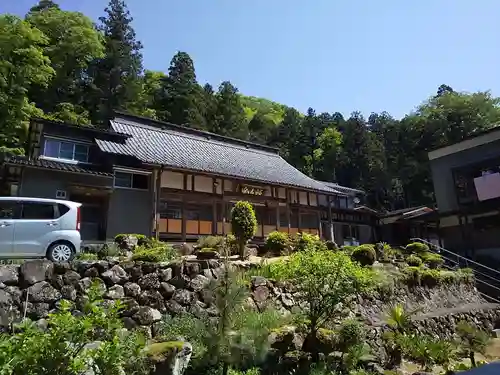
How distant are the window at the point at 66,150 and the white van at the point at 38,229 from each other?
1051cm

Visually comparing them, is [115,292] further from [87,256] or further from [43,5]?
[43,5]

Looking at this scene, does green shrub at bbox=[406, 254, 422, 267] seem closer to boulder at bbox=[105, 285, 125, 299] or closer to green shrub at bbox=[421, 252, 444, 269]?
green shrub at bbox=[421, 252, 444, 269]

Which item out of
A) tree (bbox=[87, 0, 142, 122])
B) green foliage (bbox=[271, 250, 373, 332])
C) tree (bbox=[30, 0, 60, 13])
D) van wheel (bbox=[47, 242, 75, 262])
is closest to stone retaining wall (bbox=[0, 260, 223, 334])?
van wheel (bbox=[47, 242, 75, 262])

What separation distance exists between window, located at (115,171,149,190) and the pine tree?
20.5 metres

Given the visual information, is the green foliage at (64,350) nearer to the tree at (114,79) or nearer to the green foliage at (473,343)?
the green foliage at (473,343)

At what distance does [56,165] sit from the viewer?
695 inches

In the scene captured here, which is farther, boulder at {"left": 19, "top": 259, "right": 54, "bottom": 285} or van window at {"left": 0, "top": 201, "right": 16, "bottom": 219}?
van window at {"left": 0, "top": 201, "right": 16, "bottom": 219}

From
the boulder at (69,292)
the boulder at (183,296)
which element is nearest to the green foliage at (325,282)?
the boulder at (183,296)

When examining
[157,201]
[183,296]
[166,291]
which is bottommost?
[183,296]

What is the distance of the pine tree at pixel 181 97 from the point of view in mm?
41250

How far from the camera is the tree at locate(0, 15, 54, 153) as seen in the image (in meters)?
25.1

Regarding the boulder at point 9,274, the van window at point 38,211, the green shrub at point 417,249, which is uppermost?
the van window at point 38,211

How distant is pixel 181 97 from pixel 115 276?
35.9 m

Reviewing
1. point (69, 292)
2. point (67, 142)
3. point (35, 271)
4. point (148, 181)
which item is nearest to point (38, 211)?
point (35, 271)
